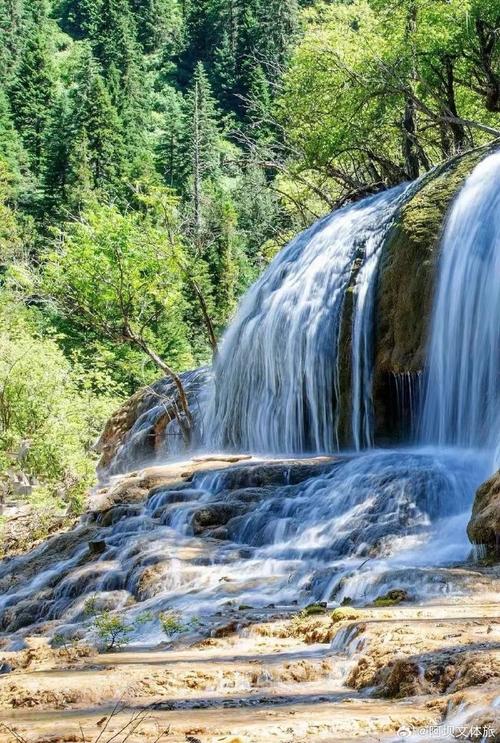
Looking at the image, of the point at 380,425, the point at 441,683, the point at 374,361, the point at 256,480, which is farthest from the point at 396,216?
the point at 441,683

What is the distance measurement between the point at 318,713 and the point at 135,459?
19.8 meters

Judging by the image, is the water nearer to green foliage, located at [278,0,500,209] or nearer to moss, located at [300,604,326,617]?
moss, located at [300,604,326,617]

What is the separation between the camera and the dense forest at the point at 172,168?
21297mm

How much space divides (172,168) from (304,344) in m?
50.0

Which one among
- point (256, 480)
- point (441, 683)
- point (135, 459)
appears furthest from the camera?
point (135, 459)

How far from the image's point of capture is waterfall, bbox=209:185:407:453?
1728cm

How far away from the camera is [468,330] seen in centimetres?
1430

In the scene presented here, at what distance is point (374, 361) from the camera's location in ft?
54.4

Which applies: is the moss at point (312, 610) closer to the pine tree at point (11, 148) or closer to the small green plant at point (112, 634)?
the small green plant at point (112, 634)

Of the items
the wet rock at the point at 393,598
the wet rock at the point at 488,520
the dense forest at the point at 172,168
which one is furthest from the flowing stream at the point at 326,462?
A: the dense forest at the point at 172,168

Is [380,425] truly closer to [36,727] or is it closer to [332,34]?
[36,727]

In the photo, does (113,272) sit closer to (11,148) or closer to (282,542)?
(282,542)

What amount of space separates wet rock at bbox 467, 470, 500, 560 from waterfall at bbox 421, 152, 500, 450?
13.7ft

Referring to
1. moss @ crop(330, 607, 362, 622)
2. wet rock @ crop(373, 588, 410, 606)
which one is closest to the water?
wet rock @ crop(373, 588, 410, 606)
